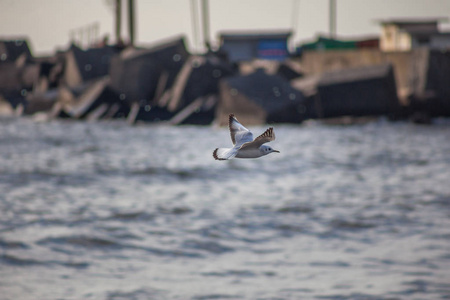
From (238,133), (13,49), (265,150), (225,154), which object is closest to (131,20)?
(13,49)

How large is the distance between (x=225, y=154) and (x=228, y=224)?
11041mm

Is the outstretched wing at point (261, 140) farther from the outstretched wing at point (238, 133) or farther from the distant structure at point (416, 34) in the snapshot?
the distant structure at point (416, 34)

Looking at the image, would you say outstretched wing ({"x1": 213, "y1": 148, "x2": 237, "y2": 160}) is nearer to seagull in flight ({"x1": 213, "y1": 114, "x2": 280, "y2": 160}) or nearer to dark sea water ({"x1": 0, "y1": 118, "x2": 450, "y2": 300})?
seagull in flight ({"x1": 213, "y1": 114, "x2": 280, "y2": 160})

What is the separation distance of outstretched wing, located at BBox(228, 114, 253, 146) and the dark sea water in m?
→ 6.68

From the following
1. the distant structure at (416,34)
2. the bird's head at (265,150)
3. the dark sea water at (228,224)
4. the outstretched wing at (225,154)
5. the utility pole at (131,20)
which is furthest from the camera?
the distant structure at (416,34)

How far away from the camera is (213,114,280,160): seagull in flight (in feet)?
9.33

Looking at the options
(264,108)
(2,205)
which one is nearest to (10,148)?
(264,108)

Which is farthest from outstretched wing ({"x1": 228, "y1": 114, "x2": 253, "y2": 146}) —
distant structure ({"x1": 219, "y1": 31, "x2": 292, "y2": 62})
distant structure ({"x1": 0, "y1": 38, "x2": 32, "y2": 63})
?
distant structure ({"x1": 219, "y1": 31, "x2": 292, "y2": 62})

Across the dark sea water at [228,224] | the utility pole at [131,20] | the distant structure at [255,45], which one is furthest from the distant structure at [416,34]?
the dark sea water at [228,224]

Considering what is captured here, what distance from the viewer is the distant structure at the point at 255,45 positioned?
238ft

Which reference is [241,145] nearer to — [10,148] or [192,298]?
[192,298]

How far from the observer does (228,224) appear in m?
13.8

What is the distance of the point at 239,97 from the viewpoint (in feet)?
67.9

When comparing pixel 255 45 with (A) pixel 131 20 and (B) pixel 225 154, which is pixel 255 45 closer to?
(A) pixel 131 20
